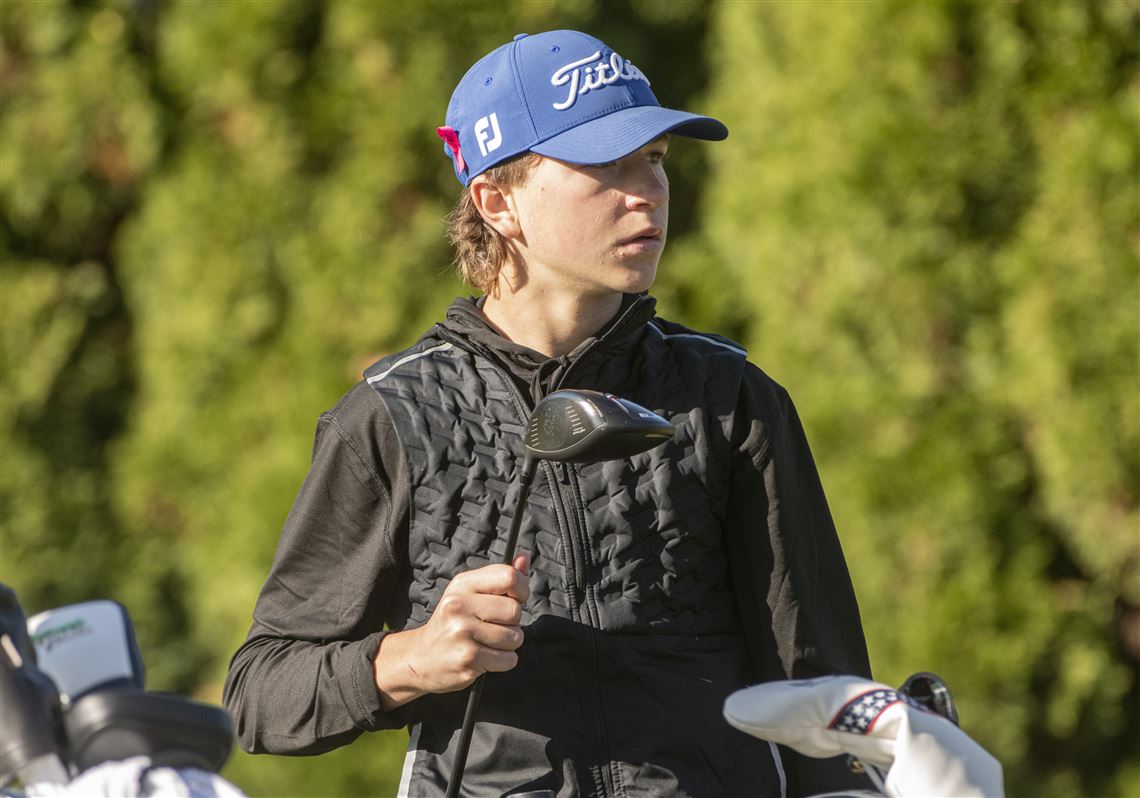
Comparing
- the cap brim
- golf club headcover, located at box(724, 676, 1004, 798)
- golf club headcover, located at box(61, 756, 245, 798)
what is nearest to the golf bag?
golf club headcover, located at box(61, 756, 245, 798)

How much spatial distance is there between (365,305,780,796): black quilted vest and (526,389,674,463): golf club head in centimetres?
18

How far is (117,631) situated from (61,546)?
4661 millimetres

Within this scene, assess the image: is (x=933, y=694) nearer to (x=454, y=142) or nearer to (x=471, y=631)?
(x=471, y=631)


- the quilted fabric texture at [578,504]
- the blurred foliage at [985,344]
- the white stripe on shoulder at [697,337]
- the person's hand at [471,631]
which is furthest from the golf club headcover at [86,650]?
the blurred foliage at [985,344]

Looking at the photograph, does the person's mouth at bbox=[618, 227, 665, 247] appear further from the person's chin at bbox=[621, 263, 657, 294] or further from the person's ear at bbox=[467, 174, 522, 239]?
the person's ear at bbox=[467, 174, 522, 239]

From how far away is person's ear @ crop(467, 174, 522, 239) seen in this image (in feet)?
7.50

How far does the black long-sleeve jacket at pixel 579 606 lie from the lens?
202 centimetres

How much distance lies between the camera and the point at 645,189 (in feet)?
7.14

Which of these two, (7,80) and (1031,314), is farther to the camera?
(7,80)

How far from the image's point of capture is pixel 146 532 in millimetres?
6113

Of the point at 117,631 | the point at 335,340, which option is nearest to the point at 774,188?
the point at 335,340

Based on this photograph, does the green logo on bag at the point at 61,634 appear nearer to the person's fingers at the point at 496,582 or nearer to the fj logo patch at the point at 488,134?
the person's fingers at the point at 496,582

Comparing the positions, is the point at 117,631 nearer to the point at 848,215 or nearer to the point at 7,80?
the point at 848,215

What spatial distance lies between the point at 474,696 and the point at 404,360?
1.71 ft
